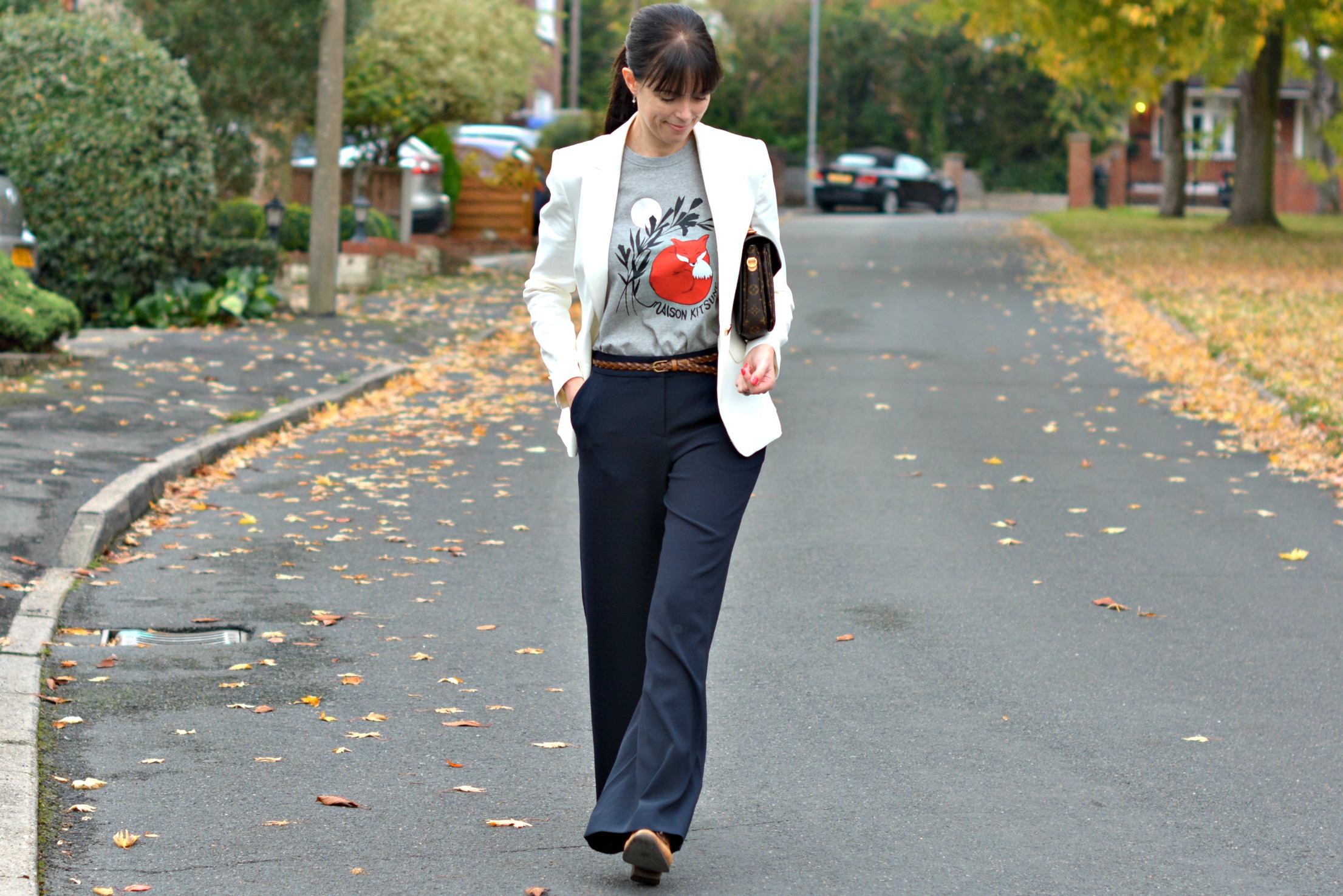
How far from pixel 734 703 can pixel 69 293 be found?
11166 millimetres

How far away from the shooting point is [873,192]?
4525cm

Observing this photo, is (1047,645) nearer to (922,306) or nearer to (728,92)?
(922,306)

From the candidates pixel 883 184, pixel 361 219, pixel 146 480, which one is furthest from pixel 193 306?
pixel 883 184

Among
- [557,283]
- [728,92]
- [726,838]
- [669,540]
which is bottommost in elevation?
[726,838]

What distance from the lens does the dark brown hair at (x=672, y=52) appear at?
11.6ft

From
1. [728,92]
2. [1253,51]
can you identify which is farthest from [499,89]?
[728,92]

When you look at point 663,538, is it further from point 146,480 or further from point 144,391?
point 144,391

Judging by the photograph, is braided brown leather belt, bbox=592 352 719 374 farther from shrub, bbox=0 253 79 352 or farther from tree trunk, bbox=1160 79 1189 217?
tree trunk, bbox=1160 79 1189 217

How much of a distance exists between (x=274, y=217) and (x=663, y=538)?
1402 cm

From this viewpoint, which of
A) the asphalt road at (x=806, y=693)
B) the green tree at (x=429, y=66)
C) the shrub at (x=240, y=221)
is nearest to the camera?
the asphalt road at (x=806, y=693)

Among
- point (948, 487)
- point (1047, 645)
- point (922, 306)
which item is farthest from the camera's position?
point (922, 306)

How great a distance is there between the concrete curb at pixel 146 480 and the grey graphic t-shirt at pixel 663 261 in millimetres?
4110

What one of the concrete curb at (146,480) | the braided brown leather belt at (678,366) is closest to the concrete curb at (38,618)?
the concrete curb at (146,480)

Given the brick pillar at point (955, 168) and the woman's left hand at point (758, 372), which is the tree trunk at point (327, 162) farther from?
the brick pillar at point (955, 168)
